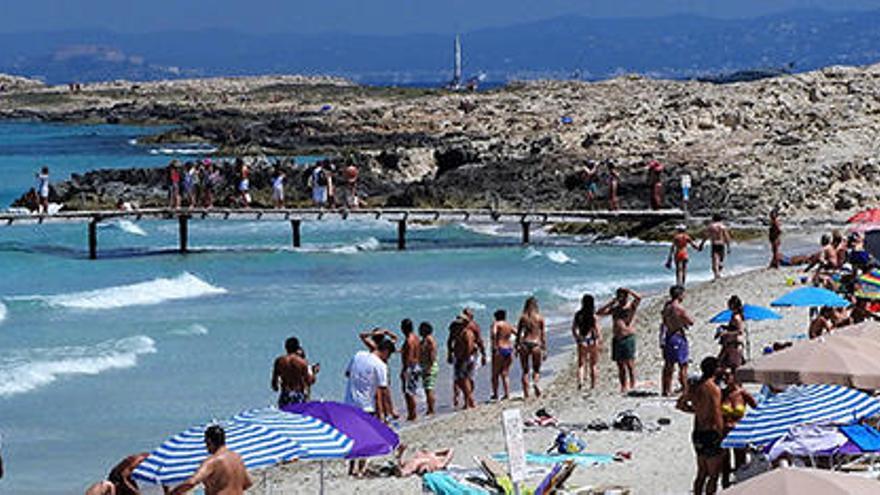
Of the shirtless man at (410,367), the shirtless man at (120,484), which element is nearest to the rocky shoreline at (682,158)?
the shirtless man at (410,367)

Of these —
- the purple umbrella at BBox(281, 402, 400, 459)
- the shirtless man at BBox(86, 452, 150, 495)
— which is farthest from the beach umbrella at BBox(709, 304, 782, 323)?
the shirtless man at BBox(86, 452, 150, 495)

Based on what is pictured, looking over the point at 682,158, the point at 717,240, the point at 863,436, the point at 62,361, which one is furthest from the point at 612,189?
the point at 863,436

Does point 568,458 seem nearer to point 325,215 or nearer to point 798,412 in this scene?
point 798,412

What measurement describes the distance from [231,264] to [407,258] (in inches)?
161

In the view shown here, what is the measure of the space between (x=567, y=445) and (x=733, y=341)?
2.03 m

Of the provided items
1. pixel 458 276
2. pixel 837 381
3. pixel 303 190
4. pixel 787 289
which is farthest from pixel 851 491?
pixel 303 190

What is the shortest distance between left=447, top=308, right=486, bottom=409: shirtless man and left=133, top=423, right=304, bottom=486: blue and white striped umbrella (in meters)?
8.24

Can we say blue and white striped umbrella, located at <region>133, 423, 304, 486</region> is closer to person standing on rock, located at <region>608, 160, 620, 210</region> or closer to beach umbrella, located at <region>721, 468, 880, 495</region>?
beach umbrella, located at <region>721, 468, 880, 495</region>

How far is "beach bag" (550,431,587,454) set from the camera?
639 inches

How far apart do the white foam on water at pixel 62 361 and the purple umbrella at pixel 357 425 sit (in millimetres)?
11738

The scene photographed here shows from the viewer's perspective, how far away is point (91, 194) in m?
52.6

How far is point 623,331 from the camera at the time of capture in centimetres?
1995

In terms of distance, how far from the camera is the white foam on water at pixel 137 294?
111 feet

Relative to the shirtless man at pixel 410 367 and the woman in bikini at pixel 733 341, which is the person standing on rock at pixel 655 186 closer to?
the shirtless man at pixel 410 367
